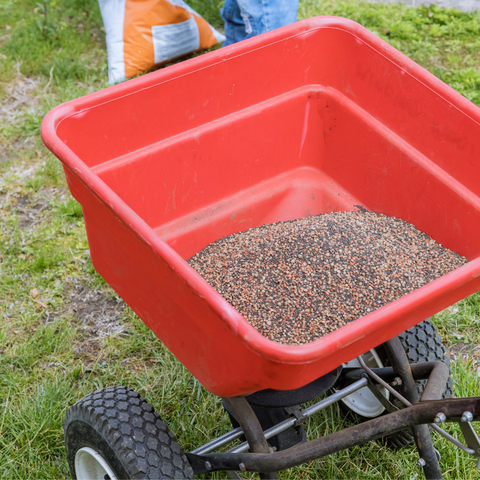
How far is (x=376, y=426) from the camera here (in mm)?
1247

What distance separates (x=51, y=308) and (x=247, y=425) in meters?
1.21

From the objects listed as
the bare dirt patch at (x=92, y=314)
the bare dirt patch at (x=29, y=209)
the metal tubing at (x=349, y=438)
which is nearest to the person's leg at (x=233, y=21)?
the bare dirt patch at (x=29, y=209)

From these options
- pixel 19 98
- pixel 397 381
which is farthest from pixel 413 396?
pixel 19 98

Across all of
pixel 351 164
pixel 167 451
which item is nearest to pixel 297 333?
pixel 167 451

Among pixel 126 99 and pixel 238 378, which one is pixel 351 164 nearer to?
pixel 126 99

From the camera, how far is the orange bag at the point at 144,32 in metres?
3.14

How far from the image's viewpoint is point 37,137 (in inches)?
117

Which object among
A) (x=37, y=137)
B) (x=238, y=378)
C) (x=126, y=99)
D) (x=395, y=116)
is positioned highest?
(x=126, y=99)

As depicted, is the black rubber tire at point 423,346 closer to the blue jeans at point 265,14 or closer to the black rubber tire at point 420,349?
the black rubber tire at point 420,349

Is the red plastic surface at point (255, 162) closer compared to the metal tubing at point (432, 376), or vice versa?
the red plastic surface at point (255, 162)

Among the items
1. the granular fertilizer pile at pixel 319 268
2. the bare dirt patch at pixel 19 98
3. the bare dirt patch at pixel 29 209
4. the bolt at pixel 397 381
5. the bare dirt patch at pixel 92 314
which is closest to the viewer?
the granular fertilizer pile at pixel 319 268

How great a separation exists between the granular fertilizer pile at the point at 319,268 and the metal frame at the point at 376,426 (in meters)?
0.19

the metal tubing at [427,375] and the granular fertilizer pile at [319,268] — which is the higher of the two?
the granular fertilizer pile at [319,268]

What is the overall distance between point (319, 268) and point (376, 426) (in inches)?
18.2
